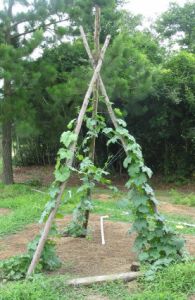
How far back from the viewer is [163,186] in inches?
442

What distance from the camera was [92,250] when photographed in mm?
4816

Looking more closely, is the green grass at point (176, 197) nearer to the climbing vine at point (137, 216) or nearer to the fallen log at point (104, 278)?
the climbing vine at point (137, 216)

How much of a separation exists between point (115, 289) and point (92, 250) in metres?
1.18

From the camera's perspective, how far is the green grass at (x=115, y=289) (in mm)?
3377

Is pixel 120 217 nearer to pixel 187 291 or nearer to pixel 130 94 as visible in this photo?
pixel 187 291

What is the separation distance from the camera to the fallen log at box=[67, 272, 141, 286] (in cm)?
372

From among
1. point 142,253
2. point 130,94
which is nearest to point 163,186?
point 130,94

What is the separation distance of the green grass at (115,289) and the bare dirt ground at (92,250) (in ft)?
1.33

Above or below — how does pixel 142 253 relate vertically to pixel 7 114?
below

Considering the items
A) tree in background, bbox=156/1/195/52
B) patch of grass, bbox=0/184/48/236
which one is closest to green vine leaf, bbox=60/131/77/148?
patch of grass, bbox=0/184/48/236

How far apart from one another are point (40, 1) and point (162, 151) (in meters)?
5.22

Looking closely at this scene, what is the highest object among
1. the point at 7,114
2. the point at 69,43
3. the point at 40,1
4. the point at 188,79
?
the point at 40,1

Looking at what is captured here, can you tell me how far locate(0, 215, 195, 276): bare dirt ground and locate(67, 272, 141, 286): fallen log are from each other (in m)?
0.27

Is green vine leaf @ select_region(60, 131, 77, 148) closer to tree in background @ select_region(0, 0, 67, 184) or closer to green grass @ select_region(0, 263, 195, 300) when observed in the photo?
green grass @ select_region(0, 263, 195, 300)
